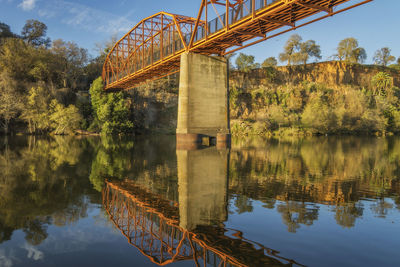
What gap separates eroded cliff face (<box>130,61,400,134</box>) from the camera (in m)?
58.9

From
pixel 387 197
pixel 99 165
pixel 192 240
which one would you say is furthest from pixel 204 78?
pixel 192 240

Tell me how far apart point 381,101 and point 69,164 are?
7081cm

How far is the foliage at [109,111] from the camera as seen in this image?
4847 centimetres

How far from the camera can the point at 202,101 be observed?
26.1 metres

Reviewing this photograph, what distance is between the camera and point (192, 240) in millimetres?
5223

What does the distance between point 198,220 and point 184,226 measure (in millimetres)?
461

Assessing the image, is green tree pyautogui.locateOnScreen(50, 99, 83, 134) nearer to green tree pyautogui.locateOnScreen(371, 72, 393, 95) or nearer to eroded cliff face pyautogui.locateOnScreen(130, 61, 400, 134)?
eroded cliff face pyautogui.locateOnScreen(130, 61, 400, 134)

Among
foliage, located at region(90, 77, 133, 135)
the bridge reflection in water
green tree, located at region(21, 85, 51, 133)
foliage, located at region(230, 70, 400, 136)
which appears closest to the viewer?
the bridge reflection in water

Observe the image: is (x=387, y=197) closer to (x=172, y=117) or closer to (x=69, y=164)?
(x=69, y=164)

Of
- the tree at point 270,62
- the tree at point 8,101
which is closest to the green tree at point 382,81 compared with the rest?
the tree at point 270,62

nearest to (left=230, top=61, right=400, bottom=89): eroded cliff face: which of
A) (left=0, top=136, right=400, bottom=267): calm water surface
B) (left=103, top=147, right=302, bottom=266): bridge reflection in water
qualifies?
(left=0, top=136, right=400, bottom=267): calm water surface

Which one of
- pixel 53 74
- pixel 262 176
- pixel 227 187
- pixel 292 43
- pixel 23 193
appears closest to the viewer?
pixel 23 193

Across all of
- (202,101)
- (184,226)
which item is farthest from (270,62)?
(184,226)

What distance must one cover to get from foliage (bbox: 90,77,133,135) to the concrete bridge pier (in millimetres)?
26385
